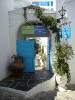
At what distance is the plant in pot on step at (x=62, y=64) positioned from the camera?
6016 mm

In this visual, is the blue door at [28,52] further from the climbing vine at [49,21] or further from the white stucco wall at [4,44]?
the climbing vine at [49,21]

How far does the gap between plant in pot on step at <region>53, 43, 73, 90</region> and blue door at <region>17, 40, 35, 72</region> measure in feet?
5.20

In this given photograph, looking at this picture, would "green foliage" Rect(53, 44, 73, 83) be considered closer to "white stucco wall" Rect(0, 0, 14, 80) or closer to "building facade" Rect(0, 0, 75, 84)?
"building facade" Rect(0, 0, 75, 84)

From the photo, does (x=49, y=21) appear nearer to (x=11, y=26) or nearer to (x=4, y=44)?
(x=11, y=26)

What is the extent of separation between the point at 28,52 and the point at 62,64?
2248 mm

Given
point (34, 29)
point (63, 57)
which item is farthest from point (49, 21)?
point (63, 57)

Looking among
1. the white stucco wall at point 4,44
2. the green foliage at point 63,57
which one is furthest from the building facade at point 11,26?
the green foliage at point 63,57

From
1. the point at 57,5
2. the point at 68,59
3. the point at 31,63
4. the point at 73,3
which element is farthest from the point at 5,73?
the point at 73,3

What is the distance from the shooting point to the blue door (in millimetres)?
7133

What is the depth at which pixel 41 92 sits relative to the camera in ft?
16.7

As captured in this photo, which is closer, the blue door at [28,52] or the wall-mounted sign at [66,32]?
the wall-mounted sign at [66,32]

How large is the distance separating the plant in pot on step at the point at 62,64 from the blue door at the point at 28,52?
1.59 m

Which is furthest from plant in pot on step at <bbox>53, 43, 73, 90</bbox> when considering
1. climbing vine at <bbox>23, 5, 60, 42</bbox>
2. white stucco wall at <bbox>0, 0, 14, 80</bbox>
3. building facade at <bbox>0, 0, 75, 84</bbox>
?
white stucco wall at <bbox>0, 0, 14, 80</bbox>

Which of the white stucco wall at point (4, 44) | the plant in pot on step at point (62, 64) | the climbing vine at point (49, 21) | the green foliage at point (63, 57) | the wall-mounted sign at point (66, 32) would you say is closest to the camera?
the white stucco wall at point (4, 44)
